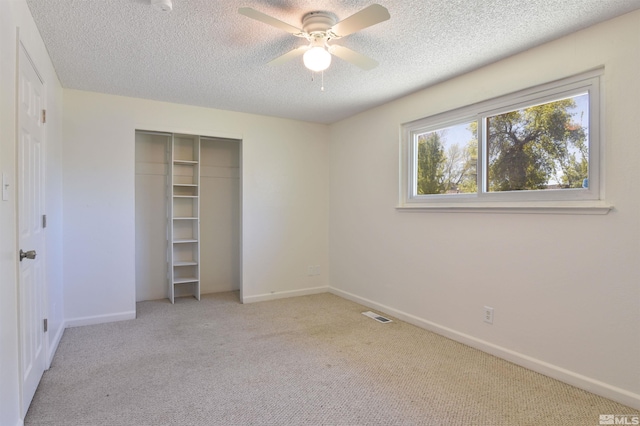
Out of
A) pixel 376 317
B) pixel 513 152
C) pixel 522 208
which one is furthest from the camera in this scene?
pixel 376 317

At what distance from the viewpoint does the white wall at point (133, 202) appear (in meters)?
3.46

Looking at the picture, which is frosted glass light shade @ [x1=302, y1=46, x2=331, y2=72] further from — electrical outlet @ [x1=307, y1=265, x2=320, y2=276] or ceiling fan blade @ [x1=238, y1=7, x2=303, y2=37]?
electrical outlet @ [x1=307, y1=265, x2=320, y2=276]

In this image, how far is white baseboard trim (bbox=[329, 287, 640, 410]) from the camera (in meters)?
2.07

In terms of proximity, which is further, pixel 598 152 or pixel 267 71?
pixel 267 71

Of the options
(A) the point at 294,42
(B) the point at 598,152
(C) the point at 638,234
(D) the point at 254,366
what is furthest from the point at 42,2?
(C) the point at 638,234

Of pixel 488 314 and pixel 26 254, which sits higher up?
pixel 26 254

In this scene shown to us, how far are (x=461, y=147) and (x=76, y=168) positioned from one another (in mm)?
3756

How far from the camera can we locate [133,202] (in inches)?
146

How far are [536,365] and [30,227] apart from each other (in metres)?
3.49

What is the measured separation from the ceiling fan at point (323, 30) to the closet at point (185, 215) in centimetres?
243

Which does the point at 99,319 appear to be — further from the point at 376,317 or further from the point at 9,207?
the point at 376,317

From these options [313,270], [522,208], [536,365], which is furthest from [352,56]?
[313,270]

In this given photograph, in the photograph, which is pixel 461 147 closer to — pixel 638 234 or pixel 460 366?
pixel 638 234

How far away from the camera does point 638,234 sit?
2008 millimetres
